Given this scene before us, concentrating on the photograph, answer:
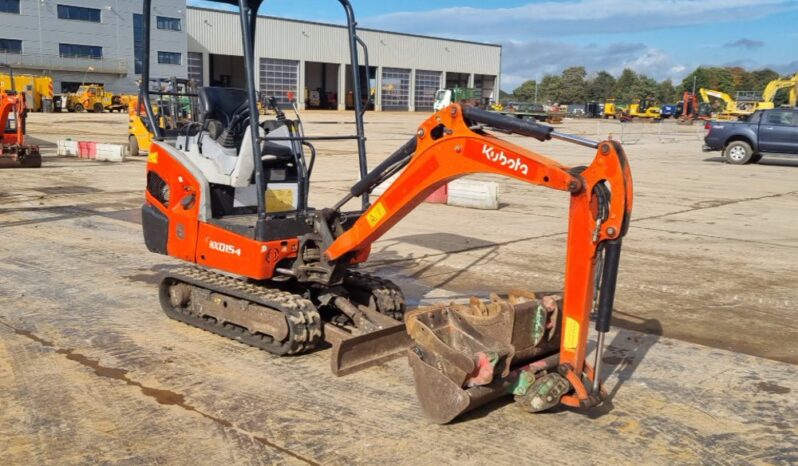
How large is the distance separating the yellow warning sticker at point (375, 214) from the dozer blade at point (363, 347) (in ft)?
2.59

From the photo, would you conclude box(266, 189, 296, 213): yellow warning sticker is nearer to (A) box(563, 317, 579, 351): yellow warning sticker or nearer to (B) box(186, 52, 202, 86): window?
(A) box(563, 317, 579, 351): yellow warning sticker

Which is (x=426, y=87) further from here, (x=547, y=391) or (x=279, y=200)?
(x=547, y=391)

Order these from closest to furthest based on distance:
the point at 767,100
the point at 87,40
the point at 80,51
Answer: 1. the point at 767,100
2. the point at 80,51
3. the point at 87,40

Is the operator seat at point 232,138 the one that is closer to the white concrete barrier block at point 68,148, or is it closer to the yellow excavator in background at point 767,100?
the white concrete barrier block at point 68,148

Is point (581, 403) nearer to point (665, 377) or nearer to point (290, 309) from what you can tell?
point (665, 377)

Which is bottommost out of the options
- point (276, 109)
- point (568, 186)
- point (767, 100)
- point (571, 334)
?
point (571, 334)

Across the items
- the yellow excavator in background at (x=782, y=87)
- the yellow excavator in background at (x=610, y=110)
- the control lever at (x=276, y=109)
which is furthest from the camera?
the yellow excavator in background at (x=610, y=110)

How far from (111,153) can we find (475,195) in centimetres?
1187

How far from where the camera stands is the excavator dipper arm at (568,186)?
155 inches

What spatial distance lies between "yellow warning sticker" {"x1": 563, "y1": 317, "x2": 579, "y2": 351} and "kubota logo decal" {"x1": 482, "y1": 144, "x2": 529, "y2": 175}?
88cm

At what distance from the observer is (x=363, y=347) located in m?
5.19

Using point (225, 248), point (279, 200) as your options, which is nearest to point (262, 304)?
point (225, 248)

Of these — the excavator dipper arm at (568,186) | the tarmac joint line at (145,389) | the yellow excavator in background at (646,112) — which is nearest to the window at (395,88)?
the yellow excavator in background at (646,112)

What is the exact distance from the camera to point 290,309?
17.1 ft
